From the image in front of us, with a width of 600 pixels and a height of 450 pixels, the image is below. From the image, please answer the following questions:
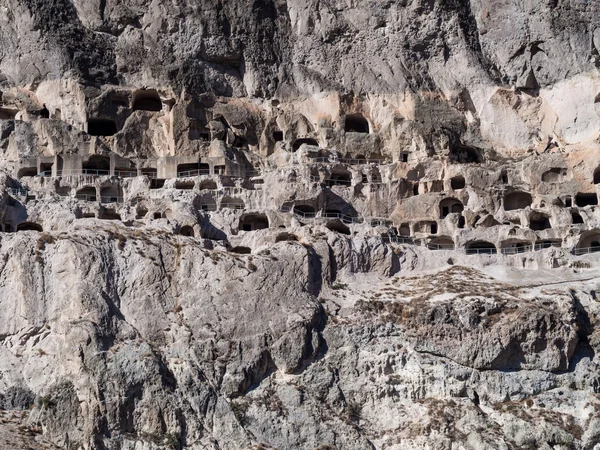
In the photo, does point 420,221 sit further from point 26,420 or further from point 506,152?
point 26,420

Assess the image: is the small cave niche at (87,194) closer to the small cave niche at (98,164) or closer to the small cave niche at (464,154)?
the small cave niche at (98,164)

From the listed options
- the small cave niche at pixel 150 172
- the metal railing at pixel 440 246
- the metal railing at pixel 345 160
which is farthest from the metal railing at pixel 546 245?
the small cave niche at pixel 150 172

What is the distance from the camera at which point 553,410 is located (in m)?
51.4

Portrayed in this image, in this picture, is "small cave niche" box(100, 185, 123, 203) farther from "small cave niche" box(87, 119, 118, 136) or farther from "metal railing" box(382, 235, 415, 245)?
"metal railing" box(382, 235, 415, 245)

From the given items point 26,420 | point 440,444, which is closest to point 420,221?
point 440,444

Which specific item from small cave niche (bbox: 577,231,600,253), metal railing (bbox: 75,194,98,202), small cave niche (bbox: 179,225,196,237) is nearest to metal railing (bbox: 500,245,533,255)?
small cave niche (bbox: 577,231,600,253)

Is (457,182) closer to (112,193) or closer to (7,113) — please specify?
(112,193)

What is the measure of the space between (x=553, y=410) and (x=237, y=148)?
29255mm

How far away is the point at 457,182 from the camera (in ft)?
233

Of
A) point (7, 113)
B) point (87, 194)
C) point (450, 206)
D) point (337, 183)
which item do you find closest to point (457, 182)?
point (450, 206)

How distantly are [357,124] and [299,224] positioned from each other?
16233 mm

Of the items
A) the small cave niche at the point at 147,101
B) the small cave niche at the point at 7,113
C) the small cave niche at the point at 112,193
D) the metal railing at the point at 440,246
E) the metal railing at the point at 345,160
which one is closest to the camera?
the metal railing at the point at 440,246

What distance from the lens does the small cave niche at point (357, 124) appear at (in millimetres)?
75438

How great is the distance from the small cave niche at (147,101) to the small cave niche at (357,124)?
12398 mm
